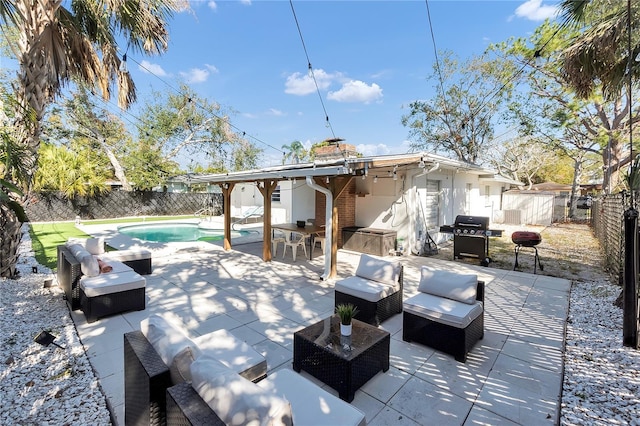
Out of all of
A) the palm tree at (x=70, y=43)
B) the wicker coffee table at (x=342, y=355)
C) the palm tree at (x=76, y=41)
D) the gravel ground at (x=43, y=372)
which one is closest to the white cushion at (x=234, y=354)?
the wicker coffee table at (x=342, y=355)

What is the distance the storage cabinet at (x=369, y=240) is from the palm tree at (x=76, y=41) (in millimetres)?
7390

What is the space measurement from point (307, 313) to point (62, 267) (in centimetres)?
466

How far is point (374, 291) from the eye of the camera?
14.7ft

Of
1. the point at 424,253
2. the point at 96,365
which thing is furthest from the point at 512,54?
the point at 96,365

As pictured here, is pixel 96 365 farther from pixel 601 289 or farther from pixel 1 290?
pixel 601 289

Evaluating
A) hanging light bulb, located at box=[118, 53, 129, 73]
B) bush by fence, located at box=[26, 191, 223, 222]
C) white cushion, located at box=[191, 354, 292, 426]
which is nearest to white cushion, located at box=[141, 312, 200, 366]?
white cushion, located at box=[191, 354, 292, 426]

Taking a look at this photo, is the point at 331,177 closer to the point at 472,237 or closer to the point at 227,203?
the point at 472,237

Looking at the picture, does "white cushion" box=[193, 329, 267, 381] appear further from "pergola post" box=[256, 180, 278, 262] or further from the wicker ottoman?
"pergola post" box=[256, 180, 278, 262]

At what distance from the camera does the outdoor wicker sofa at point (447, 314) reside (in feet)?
12.0

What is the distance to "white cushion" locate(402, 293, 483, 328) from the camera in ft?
11.9

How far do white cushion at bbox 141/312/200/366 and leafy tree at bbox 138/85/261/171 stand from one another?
25.0 metres

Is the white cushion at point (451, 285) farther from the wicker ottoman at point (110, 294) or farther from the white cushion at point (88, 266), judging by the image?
the white cushion at point (88, 266)

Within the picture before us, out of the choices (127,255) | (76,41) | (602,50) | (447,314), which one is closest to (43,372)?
(127,255)

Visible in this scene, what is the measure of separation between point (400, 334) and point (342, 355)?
1.71 meters
